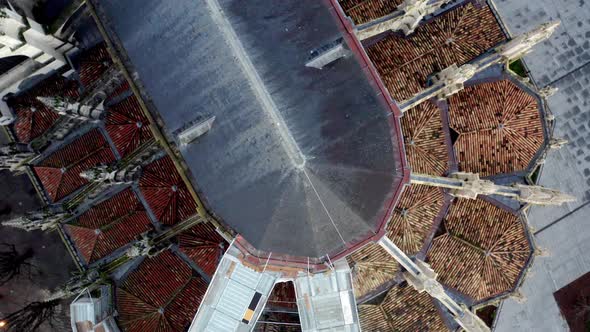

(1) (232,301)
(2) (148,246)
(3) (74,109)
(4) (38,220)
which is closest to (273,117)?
(1) (232,301)

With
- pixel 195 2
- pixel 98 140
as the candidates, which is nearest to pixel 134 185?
pixel 98 140

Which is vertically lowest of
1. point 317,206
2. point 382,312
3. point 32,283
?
point 382,312

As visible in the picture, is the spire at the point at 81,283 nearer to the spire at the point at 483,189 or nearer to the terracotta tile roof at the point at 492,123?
the spire at the point at 483,189

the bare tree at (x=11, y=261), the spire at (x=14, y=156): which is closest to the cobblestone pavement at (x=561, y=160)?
the spire at (x=14, y=156)

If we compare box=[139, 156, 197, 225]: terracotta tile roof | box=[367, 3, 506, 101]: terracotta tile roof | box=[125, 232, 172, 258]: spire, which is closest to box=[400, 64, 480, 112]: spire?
box=[367, 3, 506, 101]: terracotta tile roof

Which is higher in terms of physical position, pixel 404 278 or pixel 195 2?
pixel 195 2

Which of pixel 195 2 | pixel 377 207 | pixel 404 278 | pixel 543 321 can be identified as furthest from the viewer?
pixel 543 321

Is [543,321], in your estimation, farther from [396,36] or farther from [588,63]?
[396,36]

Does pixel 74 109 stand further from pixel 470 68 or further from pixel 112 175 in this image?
pixel 470 68
